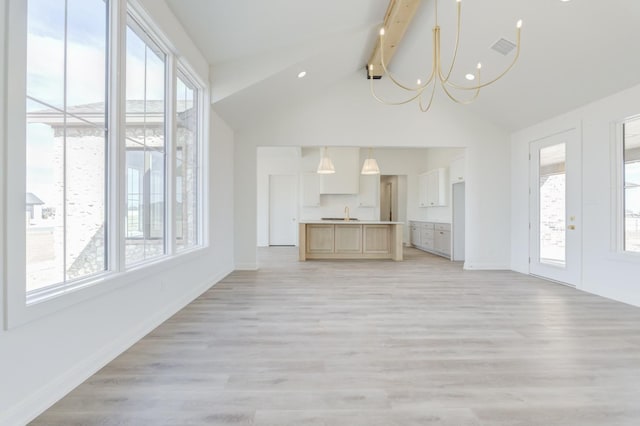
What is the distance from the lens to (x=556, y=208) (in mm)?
5094

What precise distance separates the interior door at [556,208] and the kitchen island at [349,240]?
9.22 ft

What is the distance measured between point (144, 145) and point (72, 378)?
1934mm

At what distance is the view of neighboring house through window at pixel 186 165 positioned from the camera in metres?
3.86

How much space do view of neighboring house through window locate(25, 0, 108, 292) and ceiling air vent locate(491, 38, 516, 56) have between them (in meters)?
4.27

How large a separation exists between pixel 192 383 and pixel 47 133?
5.39 feet

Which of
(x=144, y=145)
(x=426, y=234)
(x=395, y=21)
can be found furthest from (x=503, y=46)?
(x=426, y=234)

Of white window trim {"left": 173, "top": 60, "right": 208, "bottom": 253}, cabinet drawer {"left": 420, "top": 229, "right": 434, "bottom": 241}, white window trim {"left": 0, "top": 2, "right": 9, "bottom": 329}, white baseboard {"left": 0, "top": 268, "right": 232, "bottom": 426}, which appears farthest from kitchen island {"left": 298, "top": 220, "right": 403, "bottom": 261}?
white window trim {"left": 0, "top": 2, "right": 9, "bottom": 329}

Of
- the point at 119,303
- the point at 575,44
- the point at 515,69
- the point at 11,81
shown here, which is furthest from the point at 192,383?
the point at 515,69

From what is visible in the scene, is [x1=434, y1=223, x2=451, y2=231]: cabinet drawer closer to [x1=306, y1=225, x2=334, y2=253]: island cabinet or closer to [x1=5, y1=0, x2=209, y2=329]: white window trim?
[x1=306, y1=225, x2=334, y2=253]: island cabinet

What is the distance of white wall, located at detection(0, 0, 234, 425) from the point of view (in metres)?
1.57

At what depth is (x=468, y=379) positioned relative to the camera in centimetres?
208

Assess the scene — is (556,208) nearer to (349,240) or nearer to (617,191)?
(617,191)

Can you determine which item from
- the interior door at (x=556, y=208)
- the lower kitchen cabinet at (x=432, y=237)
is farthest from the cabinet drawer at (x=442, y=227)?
the interior door at (x=556, y=208)

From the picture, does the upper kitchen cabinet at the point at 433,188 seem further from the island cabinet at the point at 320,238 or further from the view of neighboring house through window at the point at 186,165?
the view of neighboring house through window at the point at 186,165
